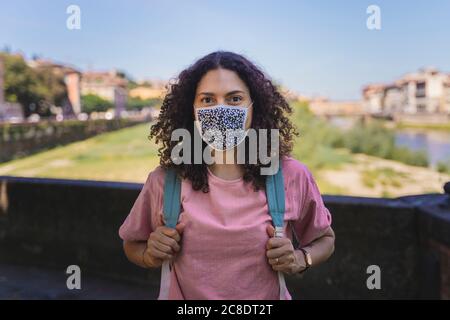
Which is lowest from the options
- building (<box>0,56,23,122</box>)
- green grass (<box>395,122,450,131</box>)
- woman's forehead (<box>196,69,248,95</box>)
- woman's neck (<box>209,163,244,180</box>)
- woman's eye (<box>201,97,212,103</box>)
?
green grass (<box>395,122,450,131</box>)

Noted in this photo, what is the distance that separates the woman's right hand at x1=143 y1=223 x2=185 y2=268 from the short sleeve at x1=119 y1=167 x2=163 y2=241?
6cm

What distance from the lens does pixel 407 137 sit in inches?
1796

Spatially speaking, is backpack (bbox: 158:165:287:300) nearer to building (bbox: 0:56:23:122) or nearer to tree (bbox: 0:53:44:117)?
building (bbox: 0:56:23:122)

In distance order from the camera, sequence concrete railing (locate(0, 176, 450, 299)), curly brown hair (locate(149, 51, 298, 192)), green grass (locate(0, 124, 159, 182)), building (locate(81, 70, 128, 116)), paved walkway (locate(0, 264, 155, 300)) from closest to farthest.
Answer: curly brown hair (locate(149, 51, 298, 192)) → concrete railing (locate(0, 176, 450, 299)) → paved walkway (locate(0, 264, 155, 300)) → green grass (locate(0, 124, 159, 182)) → building (locate(81, 70, 128, 116))

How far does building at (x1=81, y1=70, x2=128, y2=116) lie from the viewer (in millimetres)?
47094

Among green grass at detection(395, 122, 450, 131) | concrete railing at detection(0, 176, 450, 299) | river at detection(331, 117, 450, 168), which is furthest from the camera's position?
green grass at detection(395, 122, 450, 131)

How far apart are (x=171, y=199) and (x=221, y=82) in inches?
15.5

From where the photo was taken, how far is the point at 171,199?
4.65 feet

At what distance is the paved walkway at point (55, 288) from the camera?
370 cm

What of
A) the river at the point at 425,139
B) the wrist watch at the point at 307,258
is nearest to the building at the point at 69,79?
the river at the point at 425,139

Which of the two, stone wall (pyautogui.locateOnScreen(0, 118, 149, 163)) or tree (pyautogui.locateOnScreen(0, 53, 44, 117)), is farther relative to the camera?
tree (pyautogui.locateOnScreen(0, 53, 44, 117))

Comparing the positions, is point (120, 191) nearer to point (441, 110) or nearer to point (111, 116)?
point (111, 116)

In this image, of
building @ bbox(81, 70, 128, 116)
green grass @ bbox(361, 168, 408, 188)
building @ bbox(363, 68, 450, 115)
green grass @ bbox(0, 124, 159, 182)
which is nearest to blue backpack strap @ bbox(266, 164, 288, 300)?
green grass @ bbox(361, 168, 408, 188)

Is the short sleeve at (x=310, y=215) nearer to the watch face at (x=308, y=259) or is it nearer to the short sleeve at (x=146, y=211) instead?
the watch face at (x=308, y=259)
